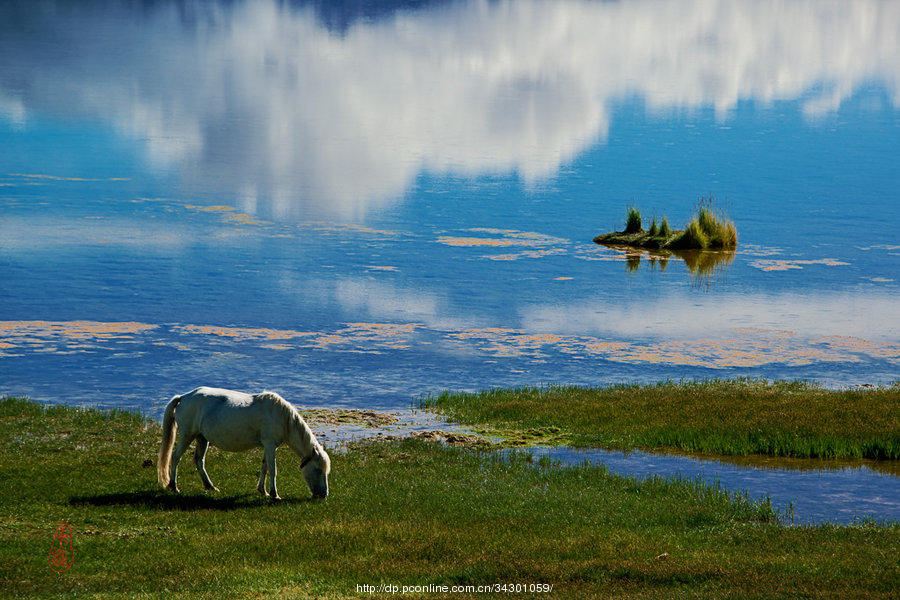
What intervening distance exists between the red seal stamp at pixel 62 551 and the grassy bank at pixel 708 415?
524 inches

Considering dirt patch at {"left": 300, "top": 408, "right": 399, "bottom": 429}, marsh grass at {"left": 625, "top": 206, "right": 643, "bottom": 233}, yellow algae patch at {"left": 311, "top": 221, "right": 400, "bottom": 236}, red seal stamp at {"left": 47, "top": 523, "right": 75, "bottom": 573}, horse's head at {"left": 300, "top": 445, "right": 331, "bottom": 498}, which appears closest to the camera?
red seal stamp at {"left": 47, "top": 523, "right": 75, "bottom": 573}

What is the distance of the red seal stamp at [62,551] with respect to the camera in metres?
14.9

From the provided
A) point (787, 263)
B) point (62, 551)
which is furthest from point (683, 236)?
point (62, 551)

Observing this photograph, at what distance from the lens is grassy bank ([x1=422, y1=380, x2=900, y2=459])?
26.1 meters

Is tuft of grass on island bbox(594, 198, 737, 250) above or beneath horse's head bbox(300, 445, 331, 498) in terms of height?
above

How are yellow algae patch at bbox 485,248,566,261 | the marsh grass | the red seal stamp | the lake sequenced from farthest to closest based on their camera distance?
the marsh grass
yellow algae patch at bbox 485,248,566,261
the lake
the red seal stamp

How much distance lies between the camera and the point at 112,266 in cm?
5450

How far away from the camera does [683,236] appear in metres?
64.4

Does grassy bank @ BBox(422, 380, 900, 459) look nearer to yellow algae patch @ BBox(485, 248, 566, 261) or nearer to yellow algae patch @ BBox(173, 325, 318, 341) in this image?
yellow algae patch @ BBox(173, 325, 318, 341)

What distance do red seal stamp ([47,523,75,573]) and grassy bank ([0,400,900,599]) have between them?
11 cm

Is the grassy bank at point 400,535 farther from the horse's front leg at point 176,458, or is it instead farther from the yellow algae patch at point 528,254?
the yellow algae patch at point 528,254

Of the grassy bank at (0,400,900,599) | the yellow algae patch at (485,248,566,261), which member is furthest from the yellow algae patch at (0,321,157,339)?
the yellow algae patch at (485,248,566,261)

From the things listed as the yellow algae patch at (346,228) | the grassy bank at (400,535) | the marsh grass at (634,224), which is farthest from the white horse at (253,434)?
the marsh grass at (634,224)

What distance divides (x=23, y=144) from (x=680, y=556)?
339ft
